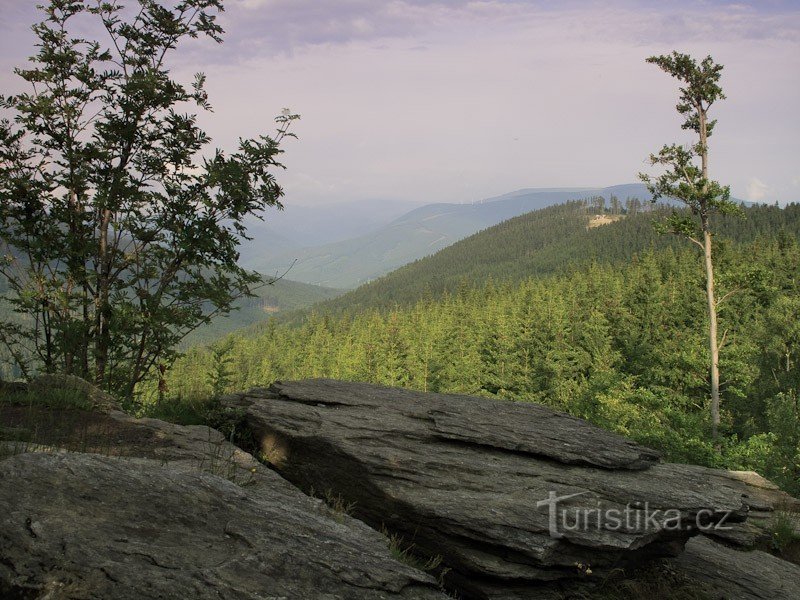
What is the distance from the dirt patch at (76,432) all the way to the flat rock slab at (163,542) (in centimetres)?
202

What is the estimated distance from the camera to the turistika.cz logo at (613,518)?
7.11 m

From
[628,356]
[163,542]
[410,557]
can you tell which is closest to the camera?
[163,542]

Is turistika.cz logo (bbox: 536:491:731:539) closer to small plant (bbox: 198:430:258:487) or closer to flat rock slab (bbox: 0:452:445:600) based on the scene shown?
flat rock slab (bbox: 0:452:445:600)

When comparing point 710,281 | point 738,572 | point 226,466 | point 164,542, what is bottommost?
point 738,572

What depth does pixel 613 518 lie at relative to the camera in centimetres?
750

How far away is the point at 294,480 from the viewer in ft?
27.6

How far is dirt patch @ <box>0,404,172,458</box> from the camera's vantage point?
6.55 metres

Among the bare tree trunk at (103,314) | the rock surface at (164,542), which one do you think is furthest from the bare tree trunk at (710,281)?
the bare tree trunk at (103,314)

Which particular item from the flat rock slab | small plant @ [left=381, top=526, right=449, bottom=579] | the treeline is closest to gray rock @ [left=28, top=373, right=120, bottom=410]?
the flat rock slab

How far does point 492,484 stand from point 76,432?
6.37 meters

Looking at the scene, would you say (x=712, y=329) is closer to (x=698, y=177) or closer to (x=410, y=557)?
(x=698, y=177)

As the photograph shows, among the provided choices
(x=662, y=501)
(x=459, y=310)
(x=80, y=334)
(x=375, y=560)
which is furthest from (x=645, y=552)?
(x=459, y=310)

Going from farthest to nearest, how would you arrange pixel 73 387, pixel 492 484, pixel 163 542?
pixel 73 387 → pixel 492 484 → pixel 163 542

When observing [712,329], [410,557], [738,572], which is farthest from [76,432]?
[712,329]
